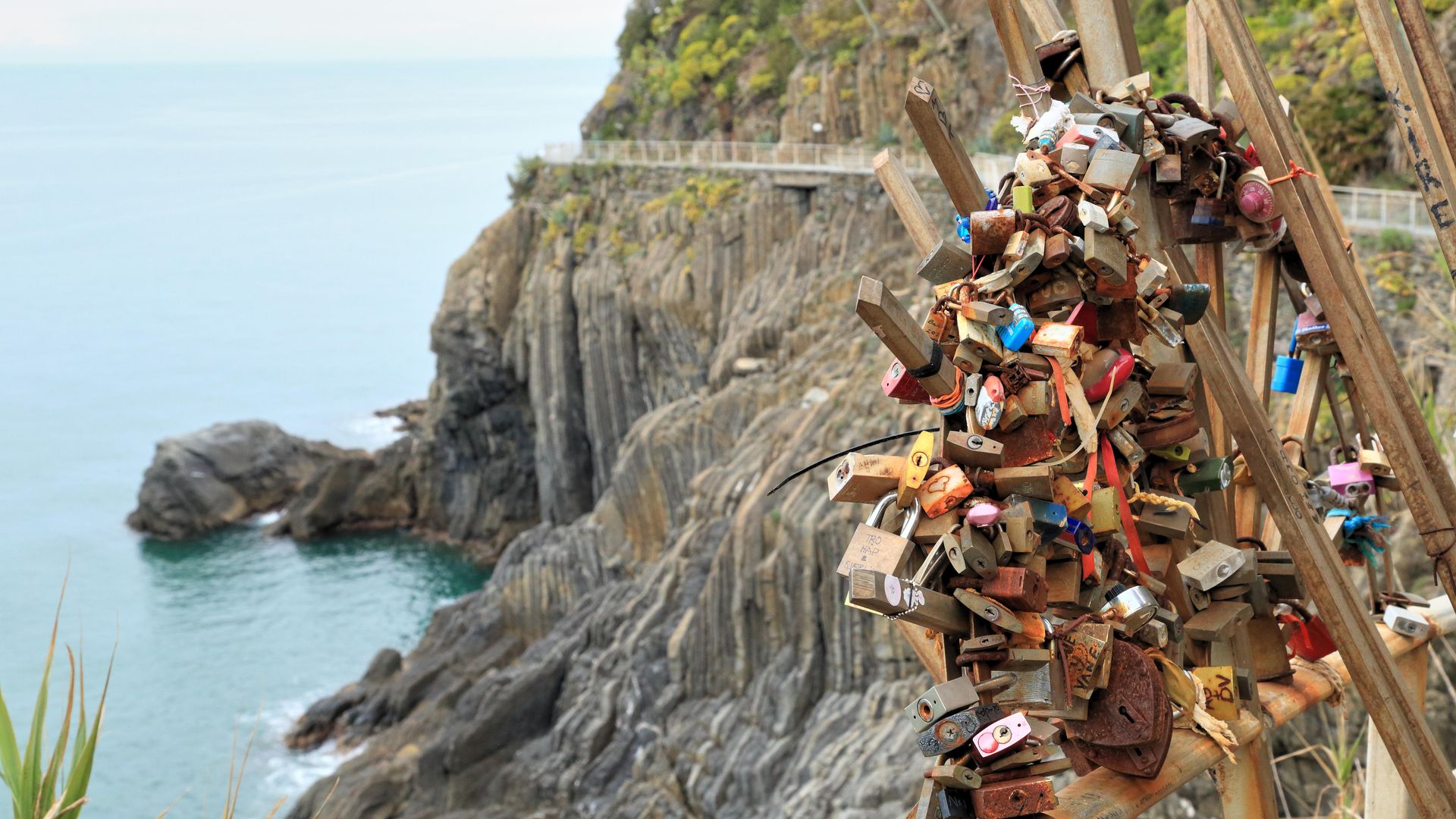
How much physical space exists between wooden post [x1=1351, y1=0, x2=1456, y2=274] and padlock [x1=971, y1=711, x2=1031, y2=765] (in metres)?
1.86

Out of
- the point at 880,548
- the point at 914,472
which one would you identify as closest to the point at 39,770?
the point at 880,548

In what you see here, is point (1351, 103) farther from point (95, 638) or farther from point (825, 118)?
point (95, 638)

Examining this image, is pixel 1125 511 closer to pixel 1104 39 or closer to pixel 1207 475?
pixel 1207 475

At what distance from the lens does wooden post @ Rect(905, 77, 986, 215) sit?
100 inches

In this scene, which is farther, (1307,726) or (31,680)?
(31,680)

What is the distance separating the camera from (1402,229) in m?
12.3

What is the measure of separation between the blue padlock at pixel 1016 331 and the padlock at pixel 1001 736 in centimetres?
67

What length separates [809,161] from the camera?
77.5 ft

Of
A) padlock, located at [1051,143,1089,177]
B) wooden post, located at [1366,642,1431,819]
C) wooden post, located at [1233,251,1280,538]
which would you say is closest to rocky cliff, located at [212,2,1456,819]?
wooden post, located at [1366,642,1431,819]

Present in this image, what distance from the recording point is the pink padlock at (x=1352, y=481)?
137 inches

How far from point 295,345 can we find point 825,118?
1346 inches

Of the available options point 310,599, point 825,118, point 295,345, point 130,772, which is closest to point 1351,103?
point 825,118

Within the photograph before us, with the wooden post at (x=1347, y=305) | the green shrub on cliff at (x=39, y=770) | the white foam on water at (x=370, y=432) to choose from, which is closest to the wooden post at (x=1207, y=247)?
the wooden post at (x=1347, y=305)

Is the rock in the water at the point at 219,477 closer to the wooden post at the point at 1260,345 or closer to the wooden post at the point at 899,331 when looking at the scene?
the wooden post at the point at 1260,345
